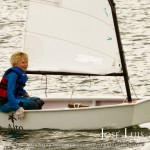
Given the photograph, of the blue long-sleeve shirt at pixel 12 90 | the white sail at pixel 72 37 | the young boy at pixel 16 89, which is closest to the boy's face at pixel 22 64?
the young boy at pixel 16 89

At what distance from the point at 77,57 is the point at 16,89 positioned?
4.43 ft

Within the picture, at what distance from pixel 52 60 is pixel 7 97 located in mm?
1388

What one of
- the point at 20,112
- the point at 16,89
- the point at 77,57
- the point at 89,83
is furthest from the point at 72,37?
the point at 89,83

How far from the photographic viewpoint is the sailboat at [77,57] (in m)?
14.9

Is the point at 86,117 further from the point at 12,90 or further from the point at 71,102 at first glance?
the point at 71,102

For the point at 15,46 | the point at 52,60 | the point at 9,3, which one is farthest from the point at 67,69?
the point at 9,3

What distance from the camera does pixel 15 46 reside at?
26.9 m

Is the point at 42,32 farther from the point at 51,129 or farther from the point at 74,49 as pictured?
the point at 51,129

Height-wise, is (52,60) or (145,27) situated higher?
(145,27)

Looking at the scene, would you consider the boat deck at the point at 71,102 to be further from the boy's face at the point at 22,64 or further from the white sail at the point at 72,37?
the boy's face at the point at 22,64

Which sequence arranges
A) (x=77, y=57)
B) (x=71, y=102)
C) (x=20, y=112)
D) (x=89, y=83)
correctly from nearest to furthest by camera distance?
(x=20, y=112) < (x=77, y=57) < (x=71, y=102) < (x=89, y=83)

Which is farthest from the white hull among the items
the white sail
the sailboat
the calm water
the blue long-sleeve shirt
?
the white sail

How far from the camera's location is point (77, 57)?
1583 centimetres

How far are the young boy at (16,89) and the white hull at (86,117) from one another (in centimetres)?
18
